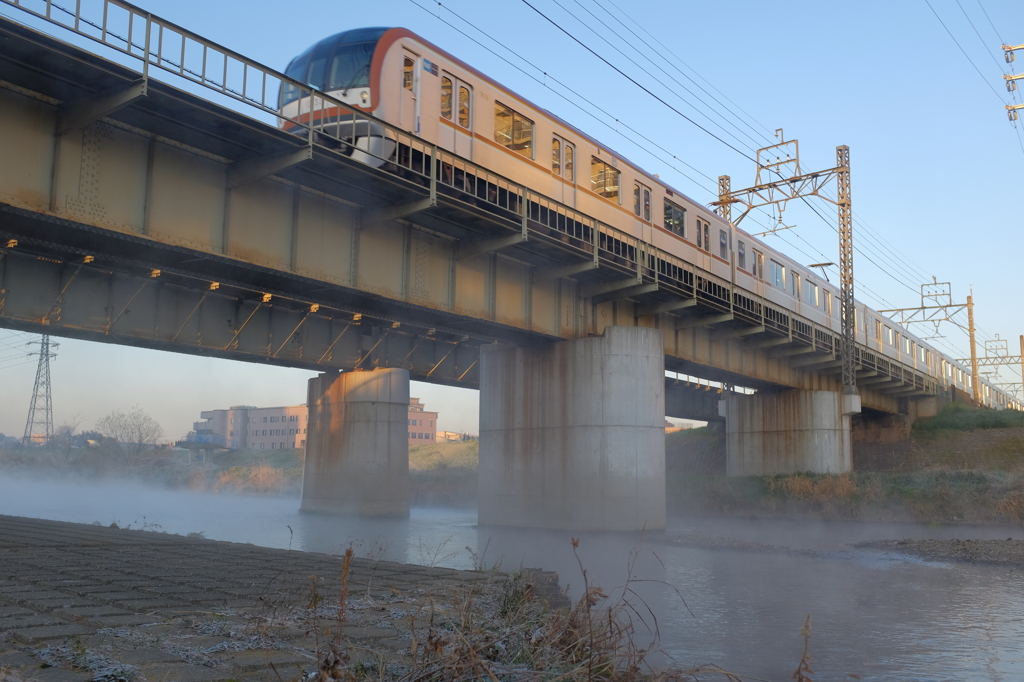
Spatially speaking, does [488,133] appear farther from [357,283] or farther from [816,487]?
[816,487]

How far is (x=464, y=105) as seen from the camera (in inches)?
837

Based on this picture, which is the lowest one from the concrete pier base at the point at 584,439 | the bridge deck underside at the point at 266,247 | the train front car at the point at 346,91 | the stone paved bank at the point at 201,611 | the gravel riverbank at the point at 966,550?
the gravel riverbank at the point at 966,550

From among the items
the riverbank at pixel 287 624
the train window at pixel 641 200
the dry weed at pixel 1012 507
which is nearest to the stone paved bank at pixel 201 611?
the riverbank at pixel 287 624

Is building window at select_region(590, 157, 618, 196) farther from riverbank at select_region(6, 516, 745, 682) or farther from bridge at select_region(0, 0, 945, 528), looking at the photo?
riverbank at select_region(6, 516, 745, 682)

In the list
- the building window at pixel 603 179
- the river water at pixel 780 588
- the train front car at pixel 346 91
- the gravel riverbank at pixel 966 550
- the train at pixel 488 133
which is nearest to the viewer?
the river water at pixel 780 588

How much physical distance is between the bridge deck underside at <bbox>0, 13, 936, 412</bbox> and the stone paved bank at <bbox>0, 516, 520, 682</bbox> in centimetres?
626

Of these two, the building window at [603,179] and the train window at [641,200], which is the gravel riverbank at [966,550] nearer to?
the train window at [641,200]

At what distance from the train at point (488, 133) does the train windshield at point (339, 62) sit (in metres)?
0.03

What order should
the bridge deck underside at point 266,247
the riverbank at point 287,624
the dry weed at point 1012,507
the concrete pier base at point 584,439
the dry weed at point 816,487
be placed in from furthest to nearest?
the dry weed at point 816,487
the dry weed at point 1012,507
the concrete pier base at point 584,439
the bridge deck underside at point 266,247
the riverbank at point 287,624

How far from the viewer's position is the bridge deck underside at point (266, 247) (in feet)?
45.3

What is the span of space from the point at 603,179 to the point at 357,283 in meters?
10.3

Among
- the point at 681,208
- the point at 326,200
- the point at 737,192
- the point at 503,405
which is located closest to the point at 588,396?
the point at 503,405

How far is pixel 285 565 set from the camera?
10422 mm

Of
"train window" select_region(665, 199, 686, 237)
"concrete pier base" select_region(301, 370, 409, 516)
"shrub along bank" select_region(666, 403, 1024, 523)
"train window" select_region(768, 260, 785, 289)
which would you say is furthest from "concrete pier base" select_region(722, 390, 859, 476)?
"concrete pier base" select_region(301, 370, 409, 516)
